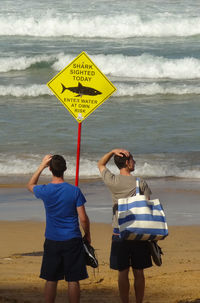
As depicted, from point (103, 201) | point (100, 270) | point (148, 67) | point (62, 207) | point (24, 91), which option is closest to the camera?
point (62, 207)

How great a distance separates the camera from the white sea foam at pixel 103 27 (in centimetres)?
3384

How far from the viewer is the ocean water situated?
48.6ft

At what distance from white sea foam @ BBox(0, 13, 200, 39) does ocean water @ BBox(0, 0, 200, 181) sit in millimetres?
47

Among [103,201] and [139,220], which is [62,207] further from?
[103,201]

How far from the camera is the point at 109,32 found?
34.0m

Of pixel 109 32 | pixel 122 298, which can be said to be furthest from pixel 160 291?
pixel 109 32

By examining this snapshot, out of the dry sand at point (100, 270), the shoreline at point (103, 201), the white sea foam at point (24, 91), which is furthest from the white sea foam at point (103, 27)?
the dry sand at point (100, 270)

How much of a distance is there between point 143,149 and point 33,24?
2103cm

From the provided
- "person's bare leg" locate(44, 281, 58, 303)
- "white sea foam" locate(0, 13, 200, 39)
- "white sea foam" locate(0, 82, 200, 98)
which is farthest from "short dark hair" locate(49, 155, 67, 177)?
"white sea foam" locate(0, 13, 200, 39)

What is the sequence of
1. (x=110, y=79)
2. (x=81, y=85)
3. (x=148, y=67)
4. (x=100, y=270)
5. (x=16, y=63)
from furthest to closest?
(x=16, y=63) → (x=148, y=67) → (x=110, y=79) → (x=81, y=85) → (x=100, y=270)

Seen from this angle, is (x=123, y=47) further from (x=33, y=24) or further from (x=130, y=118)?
(x=130, y=118)

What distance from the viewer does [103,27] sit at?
34.0 metres

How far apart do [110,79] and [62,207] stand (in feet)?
63.0

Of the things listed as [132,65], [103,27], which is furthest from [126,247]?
[103,27]
